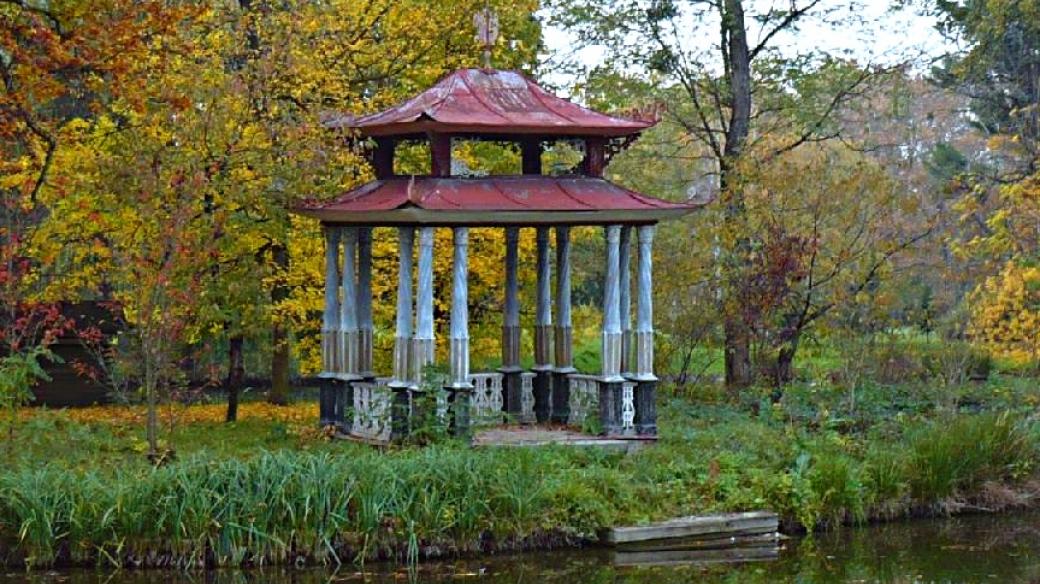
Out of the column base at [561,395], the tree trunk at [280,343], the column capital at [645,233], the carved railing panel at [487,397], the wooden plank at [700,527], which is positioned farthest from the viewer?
the tree trunk at [280,343]

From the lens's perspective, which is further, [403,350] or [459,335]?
[403,350]

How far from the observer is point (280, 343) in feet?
60.0

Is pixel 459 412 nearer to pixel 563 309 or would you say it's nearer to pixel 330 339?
pixel 330 339

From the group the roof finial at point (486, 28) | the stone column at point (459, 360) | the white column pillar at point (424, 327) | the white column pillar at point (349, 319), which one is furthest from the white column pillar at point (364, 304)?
the roof finial at point (486, 28)

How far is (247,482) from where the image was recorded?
11055 mm

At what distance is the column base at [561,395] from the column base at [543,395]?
0.16 feet

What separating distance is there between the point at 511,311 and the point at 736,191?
4.37 metres

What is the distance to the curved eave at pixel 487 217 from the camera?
1341 centimetres

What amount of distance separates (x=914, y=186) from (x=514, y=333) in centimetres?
2126

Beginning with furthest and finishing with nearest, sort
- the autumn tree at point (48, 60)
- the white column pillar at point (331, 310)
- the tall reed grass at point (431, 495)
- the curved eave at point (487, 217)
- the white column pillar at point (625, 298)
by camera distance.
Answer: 1. the white column pillar at point (331, 310)
2. the white column pillar at point (625, 298)
3. the curved eave at point (487, 217)
4. the autumn tree at point (48, 60)
5. the tall reed grass at point (431, 495)

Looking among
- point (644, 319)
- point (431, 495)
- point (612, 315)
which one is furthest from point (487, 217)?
point (431, 495)

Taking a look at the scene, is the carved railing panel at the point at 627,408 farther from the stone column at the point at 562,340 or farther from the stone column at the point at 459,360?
the stone column at the point at 459,360

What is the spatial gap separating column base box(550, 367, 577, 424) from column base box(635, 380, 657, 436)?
1518 millimetres

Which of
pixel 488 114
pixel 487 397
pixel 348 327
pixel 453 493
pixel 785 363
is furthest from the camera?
pixel 785 363
